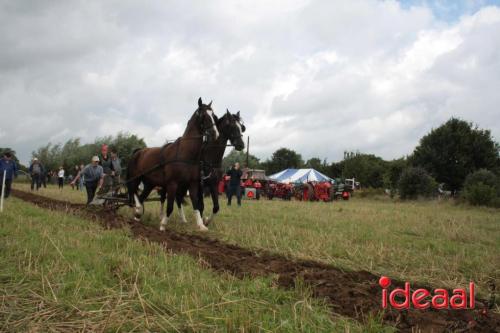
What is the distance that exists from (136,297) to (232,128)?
17.9 ft

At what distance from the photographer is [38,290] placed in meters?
3.12

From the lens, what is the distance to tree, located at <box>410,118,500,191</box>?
3606cm

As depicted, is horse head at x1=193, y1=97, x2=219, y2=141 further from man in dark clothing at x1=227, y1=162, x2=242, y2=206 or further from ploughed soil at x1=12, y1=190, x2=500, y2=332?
man in dark clothing at x1=227, y1=162, x2=242, y2=206

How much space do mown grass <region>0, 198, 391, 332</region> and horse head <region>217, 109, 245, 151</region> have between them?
12.6 feet

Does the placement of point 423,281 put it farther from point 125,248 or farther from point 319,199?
point 319,199

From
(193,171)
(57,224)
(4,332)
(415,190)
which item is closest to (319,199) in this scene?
(415,190)

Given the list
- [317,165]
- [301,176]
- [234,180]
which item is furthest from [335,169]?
[234,180]

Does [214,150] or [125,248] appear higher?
[214,150]

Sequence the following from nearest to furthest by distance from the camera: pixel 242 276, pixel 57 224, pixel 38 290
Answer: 1. pixel 38 290
2. pixel 242 276
3. pixel 57 224

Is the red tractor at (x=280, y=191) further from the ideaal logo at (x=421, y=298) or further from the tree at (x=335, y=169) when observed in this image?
the tree at (x=335, y=169)

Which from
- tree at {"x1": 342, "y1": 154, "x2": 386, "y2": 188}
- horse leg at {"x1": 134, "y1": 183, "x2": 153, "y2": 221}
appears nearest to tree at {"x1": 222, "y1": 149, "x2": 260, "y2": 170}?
tree at {"x1": 342, "y1": 154, "x2": 386, "y2": 188}

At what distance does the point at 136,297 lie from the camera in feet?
9.85

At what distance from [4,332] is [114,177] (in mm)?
8648

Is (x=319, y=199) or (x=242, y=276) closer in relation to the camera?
(x=242, y=276)
